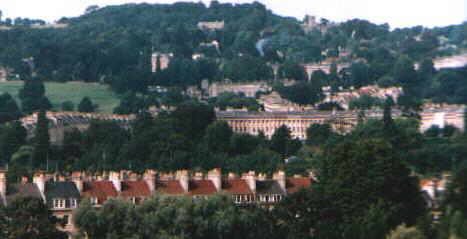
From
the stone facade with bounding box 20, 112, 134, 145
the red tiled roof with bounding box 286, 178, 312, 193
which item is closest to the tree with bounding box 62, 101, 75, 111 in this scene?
the stone facade with bounding box 20, 112, 134, 145

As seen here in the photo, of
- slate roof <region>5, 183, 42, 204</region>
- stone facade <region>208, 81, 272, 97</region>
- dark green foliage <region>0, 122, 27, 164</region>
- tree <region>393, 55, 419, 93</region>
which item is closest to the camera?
slate roof <region>5, 183, 42, 204</region>

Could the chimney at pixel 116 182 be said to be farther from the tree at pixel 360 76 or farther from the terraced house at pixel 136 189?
the tree at pixel 360 76

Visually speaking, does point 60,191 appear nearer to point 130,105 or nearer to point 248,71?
point 130,105

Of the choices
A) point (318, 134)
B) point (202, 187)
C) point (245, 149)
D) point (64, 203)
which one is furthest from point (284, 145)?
point (64, 203)

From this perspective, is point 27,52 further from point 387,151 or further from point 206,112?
point 387,151

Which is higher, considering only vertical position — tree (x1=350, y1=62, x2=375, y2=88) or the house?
the house

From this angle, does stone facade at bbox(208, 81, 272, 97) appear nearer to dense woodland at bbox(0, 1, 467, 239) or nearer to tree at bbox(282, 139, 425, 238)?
dense woodland at bbox(0, 1, 467, 239)

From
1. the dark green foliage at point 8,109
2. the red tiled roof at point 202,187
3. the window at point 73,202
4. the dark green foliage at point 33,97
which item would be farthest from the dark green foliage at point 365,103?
the window at point 73,202
